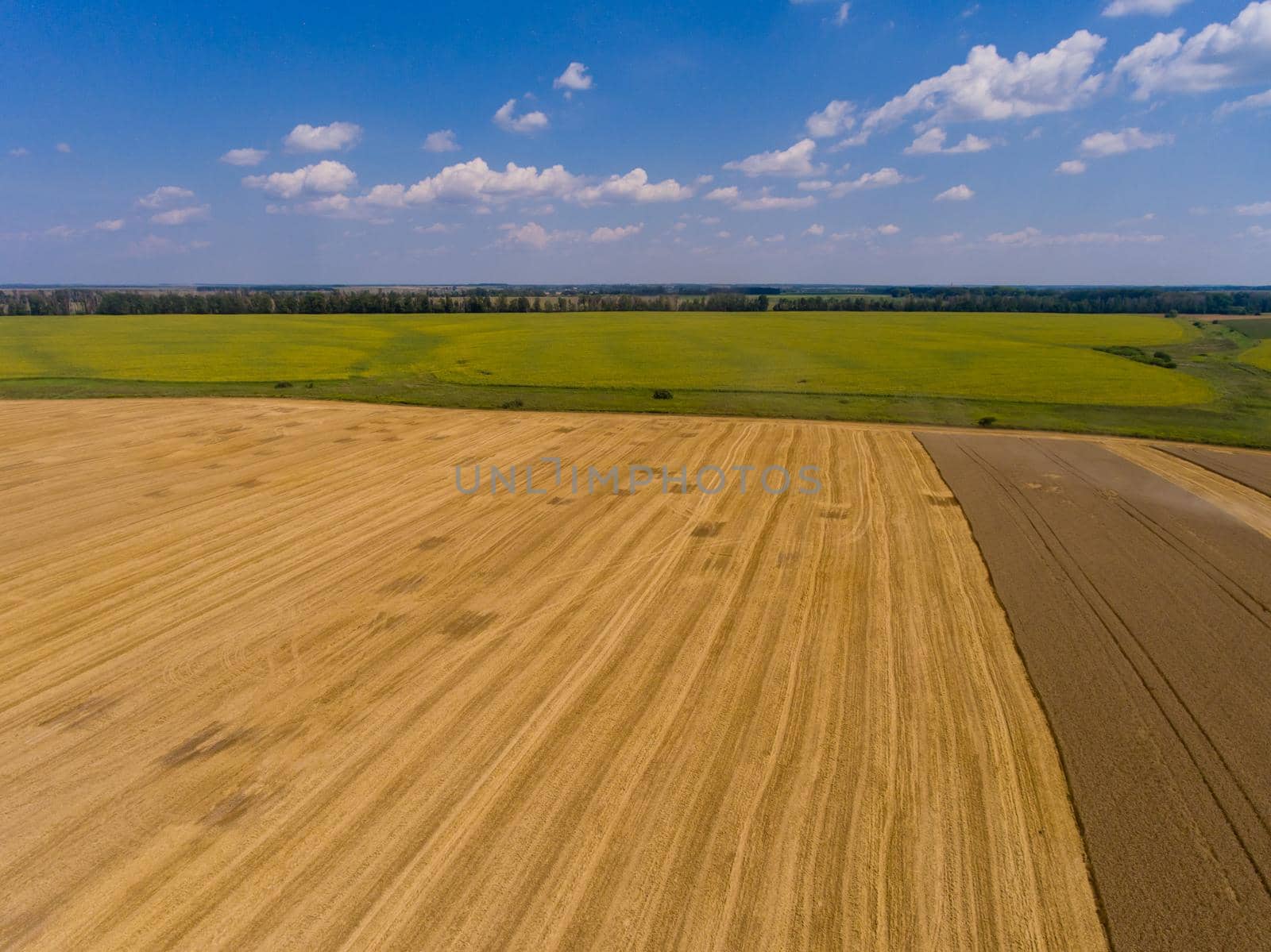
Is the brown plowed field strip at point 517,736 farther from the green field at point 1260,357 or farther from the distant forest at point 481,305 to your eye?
the distant forest at point 481,305

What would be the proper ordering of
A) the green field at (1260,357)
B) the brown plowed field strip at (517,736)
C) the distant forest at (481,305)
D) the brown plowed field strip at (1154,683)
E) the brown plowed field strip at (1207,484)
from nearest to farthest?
1. the brown plowed field strip at (517,736)
2. the brown plowed field strip at (1154,683)
3. the brown plowed field strip at (1207,484)
4. the green field at (1260,357)
5. the distant forest at (481,305)

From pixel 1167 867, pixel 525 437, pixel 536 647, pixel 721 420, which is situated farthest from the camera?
pixel 721 420

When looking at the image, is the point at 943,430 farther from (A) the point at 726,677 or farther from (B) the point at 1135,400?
(A) the point at 726,677

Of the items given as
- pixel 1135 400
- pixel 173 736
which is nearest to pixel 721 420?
pixel 1135 400

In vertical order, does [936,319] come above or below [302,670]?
above

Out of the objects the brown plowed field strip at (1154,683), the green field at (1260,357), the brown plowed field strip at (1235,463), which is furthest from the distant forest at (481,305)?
the brown plowed field strip at (1154,683)

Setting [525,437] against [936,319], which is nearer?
[525,437]

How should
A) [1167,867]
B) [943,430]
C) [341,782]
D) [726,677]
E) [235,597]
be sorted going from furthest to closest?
[943,430]
[235,597]
[726,677]
[341,782]
[1167,867]
